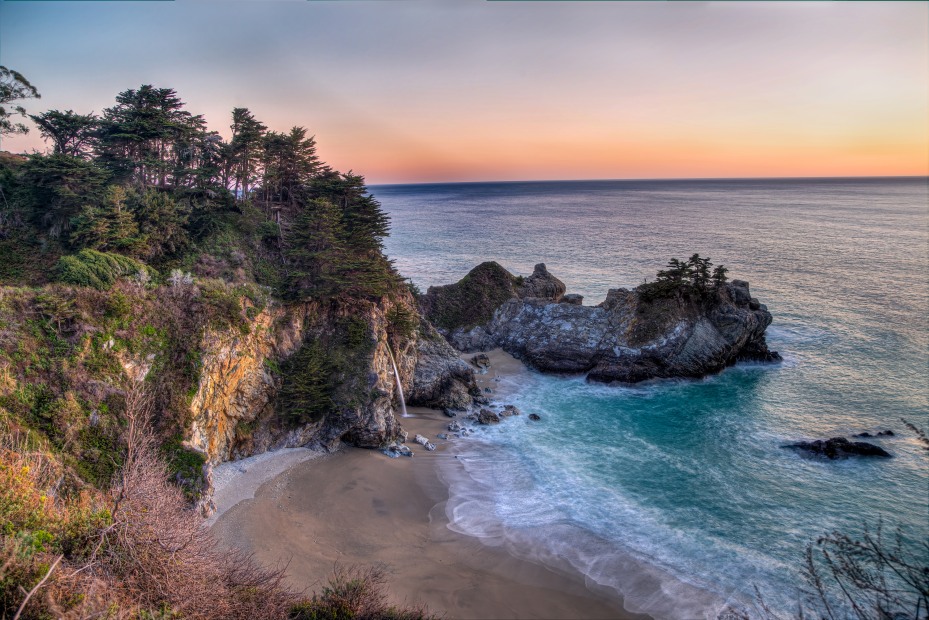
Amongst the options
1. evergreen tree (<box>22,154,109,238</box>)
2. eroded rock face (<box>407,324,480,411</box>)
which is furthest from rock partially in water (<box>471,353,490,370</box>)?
evergreen tree (<box>22,154,109,238</box>)

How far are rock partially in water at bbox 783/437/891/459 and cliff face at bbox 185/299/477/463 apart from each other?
1923 cm

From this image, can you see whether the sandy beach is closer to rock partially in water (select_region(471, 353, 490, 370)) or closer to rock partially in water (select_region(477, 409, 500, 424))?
rock partially in water (select_region(477, 409, 500, 424))

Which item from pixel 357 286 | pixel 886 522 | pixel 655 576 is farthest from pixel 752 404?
pixel 357 286

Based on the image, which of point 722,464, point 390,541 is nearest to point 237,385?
point 390,541

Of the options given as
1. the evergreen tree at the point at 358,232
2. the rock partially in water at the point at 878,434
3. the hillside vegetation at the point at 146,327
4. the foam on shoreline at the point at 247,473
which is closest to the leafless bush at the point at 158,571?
the hillside vegetation at the point at 146,327

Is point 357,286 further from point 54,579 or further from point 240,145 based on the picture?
point 54,579

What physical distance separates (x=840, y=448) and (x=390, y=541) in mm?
23321

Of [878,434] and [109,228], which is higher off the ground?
[109,228]

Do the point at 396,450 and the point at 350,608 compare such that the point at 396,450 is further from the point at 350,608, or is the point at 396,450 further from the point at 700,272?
the point at 700,272

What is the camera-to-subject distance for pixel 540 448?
81.3 ft

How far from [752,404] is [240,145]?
39.2 m

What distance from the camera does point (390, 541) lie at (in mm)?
17641

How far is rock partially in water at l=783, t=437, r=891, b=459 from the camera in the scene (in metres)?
23.0

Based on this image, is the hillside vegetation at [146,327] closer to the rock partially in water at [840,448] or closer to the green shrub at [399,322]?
the green shrub at [399,322]
